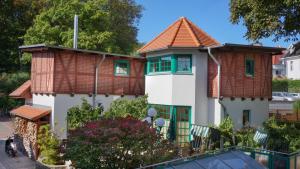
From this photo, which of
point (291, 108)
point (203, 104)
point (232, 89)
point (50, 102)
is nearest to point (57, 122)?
point (50, 102)

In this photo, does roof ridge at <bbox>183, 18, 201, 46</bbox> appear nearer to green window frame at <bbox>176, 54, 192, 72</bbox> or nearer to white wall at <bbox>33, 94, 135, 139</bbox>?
green window frame at <bbox>176, 54, 192, 72</bbox>

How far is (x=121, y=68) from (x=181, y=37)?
453 cm

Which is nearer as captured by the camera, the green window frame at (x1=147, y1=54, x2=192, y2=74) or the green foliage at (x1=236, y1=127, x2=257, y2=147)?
the green foliage at (x1=236, y1=127, x2=257, y2=147)

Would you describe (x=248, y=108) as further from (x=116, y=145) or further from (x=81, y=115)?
(x=116, y=145)

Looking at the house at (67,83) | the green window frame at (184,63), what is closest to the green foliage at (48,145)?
the house at (67,83)

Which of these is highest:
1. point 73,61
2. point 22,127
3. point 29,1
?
point 29,1

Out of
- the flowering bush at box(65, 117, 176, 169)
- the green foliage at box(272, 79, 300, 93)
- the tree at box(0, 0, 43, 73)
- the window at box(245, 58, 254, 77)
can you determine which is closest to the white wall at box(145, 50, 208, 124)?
the window at box(245, 58, 254, 77)

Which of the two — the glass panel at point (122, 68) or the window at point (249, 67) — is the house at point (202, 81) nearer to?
the window at point (249, 67)

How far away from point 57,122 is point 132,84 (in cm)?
554

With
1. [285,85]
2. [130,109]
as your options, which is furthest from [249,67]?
[285,85]

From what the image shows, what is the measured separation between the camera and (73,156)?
12.1m

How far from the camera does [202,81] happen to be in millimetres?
20109

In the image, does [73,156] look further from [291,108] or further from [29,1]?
[29,1]

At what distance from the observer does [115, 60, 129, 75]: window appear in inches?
899
